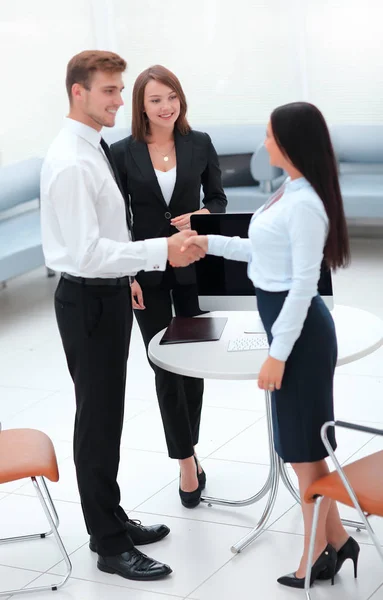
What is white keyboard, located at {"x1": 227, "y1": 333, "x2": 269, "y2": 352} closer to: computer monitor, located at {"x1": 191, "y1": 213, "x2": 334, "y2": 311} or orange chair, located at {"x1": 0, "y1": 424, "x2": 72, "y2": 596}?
computer monitor, located at {"x1": 191, "y1": 213, "x2": 334, "y2": 311}

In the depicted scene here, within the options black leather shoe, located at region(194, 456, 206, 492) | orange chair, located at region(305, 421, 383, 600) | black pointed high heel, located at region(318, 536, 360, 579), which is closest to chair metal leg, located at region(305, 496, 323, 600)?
orange chair, located at region(305, 421, 383, 600)

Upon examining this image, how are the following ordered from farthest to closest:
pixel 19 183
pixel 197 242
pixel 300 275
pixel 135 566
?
pixel 19 183
pixel 135 566
pixel 197 242
pixel 300 275

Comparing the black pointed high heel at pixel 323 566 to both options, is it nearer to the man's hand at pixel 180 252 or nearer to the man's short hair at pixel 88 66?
the man's hand at pixel 180 252

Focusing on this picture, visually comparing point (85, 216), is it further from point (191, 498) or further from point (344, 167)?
point (344, 167)

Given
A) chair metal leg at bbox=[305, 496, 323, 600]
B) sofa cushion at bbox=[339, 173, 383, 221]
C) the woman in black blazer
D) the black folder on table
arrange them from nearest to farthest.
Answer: chair metal leg at bbox=[305, 496, 323, 600], the black folder on table, the woman in black blazer, sofa cushion at bbox=[339, 173, 383, 221]

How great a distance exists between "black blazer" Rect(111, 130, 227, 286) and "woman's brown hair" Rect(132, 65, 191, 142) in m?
0.04

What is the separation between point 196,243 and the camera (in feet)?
10.0

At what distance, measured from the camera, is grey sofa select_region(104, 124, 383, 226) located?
25.6ft

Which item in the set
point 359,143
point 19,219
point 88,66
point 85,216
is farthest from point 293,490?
point 359,143

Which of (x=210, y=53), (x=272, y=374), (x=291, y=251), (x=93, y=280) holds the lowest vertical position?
(x=272, y=374)

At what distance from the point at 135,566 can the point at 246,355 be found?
84cm

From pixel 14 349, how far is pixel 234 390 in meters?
1.80

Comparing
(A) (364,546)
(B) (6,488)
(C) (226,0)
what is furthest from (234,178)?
(A) (364,546)

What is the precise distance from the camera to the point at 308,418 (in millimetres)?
2777
